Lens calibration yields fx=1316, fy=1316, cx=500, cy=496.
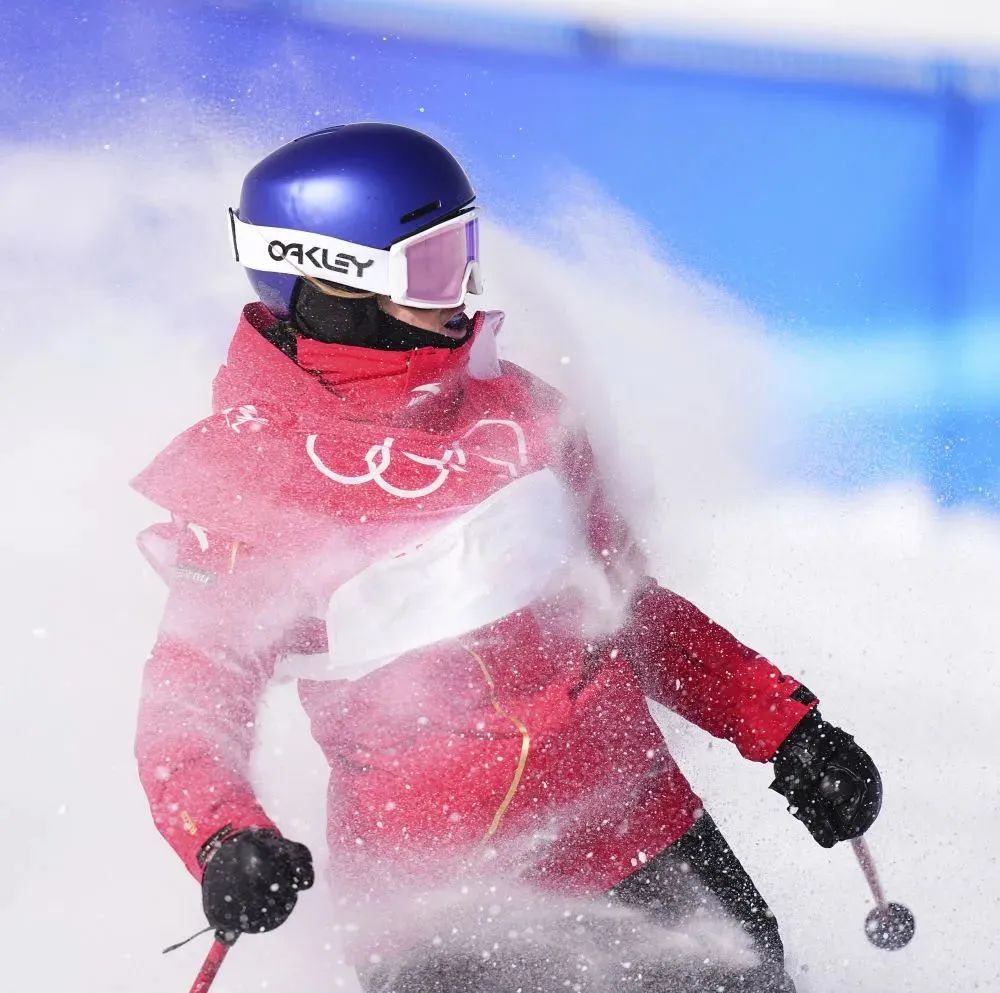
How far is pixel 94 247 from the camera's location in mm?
2846

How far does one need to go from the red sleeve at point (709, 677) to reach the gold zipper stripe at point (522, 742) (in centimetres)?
30

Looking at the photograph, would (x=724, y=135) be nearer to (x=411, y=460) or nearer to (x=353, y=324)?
(x=353, y=324)

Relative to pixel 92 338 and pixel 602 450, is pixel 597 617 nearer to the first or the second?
pixel 602 450

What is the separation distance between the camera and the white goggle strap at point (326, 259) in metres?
2.06

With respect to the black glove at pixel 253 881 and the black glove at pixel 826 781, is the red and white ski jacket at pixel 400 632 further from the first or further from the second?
the black glove at pixel 253 881

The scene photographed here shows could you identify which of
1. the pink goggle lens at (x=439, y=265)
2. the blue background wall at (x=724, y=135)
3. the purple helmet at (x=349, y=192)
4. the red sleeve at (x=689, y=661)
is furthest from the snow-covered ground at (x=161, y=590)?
the purple helmet at (x=349, y=192)

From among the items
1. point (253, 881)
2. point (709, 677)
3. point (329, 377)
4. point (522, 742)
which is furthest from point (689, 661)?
point (253, 881)

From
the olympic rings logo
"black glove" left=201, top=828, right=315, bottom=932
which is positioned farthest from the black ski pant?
the olympic rings logo

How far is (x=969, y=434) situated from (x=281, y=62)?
2.11 metres

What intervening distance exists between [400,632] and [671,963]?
2.14 feet

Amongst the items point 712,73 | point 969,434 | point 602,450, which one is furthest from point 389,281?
point 969,434

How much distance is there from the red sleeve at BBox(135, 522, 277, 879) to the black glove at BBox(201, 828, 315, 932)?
68 mm

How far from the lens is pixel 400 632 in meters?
1.90

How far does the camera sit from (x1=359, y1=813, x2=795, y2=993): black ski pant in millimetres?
1948
